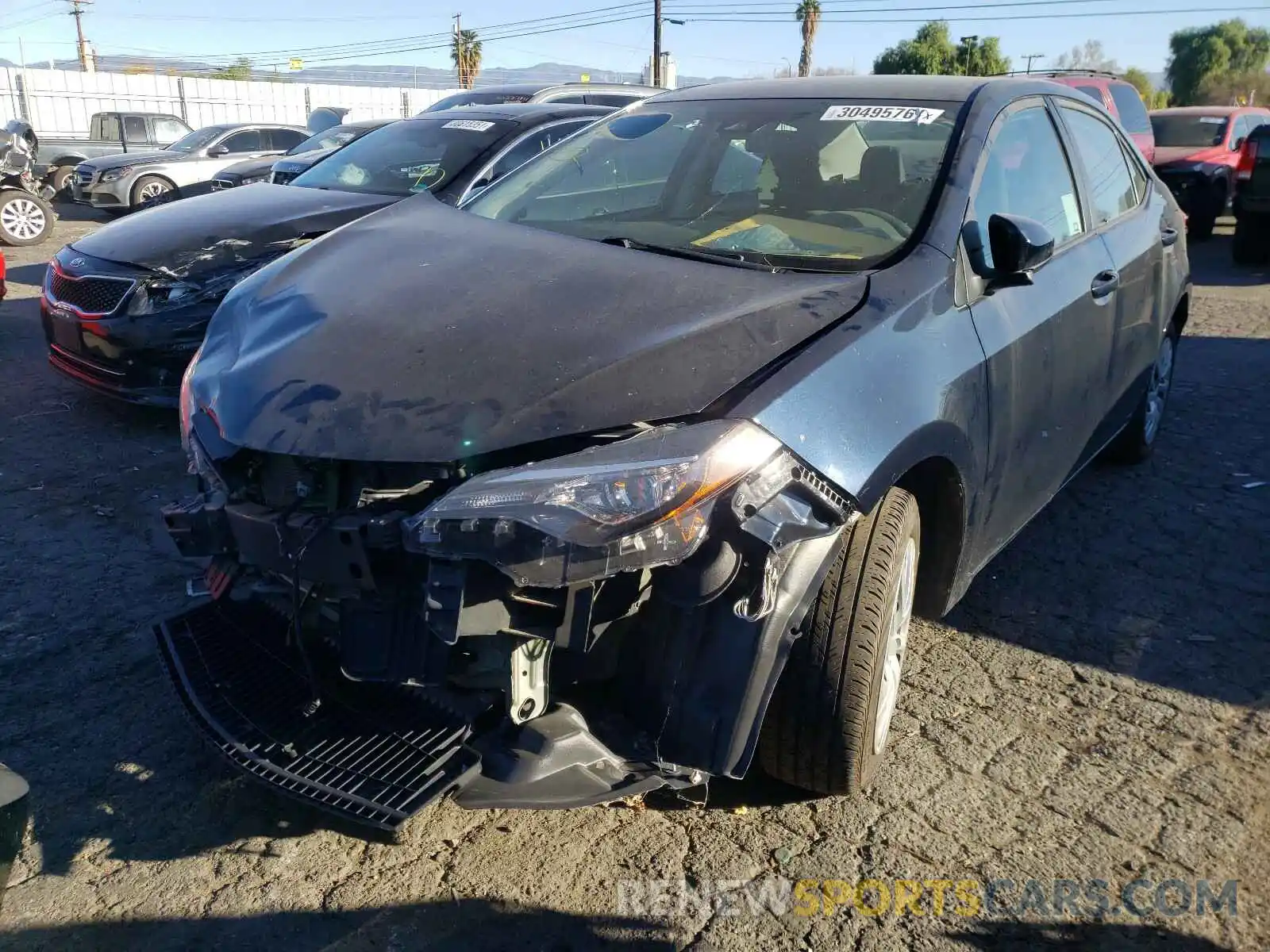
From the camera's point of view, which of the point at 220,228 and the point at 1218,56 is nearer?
the point at 220,228

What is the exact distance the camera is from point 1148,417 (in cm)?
505

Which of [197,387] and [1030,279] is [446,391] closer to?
[197,387]

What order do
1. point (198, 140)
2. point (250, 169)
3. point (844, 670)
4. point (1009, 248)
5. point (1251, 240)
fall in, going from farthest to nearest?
point (198, 140)
point (250, 169)
point (1251, 240)
point (1009, 248)
point (844, 670)

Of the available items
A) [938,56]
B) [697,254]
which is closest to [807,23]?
[938,56]

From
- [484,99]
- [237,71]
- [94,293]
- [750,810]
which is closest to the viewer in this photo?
[750,810]

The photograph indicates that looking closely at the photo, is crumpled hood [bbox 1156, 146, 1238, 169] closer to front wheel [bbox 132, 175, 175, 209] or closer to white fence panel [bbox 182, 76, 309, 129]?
front wheel [bbox 132, 175, 175, 209]

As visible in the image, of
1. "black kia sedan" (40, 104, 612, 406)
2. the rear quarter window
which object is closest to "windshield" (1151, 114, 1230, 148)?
the rear quarter window

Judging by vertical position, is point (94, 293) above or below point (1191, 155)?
below

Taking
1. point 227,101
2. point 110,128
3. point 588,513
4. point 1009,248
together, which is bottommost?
A: point 588,513

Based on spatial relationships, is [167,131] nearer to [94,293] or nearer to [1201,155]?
[94,293]

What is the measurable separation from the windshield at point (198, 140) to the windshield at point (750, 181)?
14.3 m

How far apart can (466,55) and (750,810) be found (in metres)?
60.2

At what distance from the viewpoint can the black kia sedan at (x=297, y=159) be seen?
7684 millimetres

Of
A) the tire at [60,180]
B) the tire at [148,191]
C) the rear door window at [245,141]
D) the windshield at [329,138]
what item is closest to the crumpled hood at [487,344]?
the windshield at [329,138]
